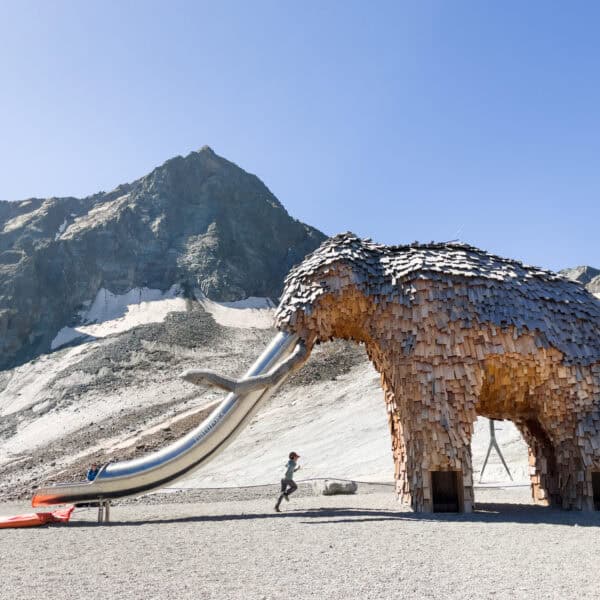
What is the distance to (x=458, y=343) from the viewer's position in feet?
30.0

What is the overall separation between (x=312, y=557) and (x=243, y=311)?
44648mm

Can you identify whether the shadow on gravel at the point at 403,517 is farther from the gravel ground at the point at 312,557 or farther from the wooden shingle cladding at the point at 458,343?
the wooden shingle cladding at the point at 458,343

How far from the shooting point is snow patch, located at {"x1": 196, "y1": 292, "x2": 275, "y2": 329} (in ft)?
154

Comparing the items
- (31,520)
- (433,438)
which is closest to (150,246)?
(31,520)

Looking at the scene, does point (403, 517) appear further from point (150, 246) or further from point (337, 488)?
point (150, 246)

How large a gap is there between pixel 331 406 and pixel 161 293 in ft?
98.7

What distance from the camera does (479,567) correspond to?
5.15m

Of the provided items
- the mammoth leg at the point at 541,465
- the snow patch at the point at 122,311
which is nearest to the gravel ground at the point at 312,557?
the mammoth leg at the point at 541,465

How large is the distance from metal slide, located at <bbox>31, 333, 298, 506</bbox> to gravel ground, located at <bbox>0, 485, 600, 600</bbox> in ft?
1.77

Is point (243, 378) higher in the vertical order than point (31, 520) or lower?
higher

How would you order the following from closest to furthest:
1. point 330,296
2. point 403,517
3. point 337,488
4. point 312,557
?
point 312,557 < point 403,517 < point 330,296 < point 337,488

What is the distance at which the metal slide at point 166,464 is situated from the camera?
857cm

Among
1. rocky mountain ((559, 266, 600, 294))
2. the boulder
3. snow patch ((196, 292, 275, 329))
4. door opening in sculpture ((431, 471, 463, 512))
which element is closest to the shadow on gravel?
door opening in sculpture ((431, 471, 463, 512))

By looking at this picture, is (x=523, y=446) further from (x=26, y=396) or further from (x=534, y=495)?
(x=26, y=396)
